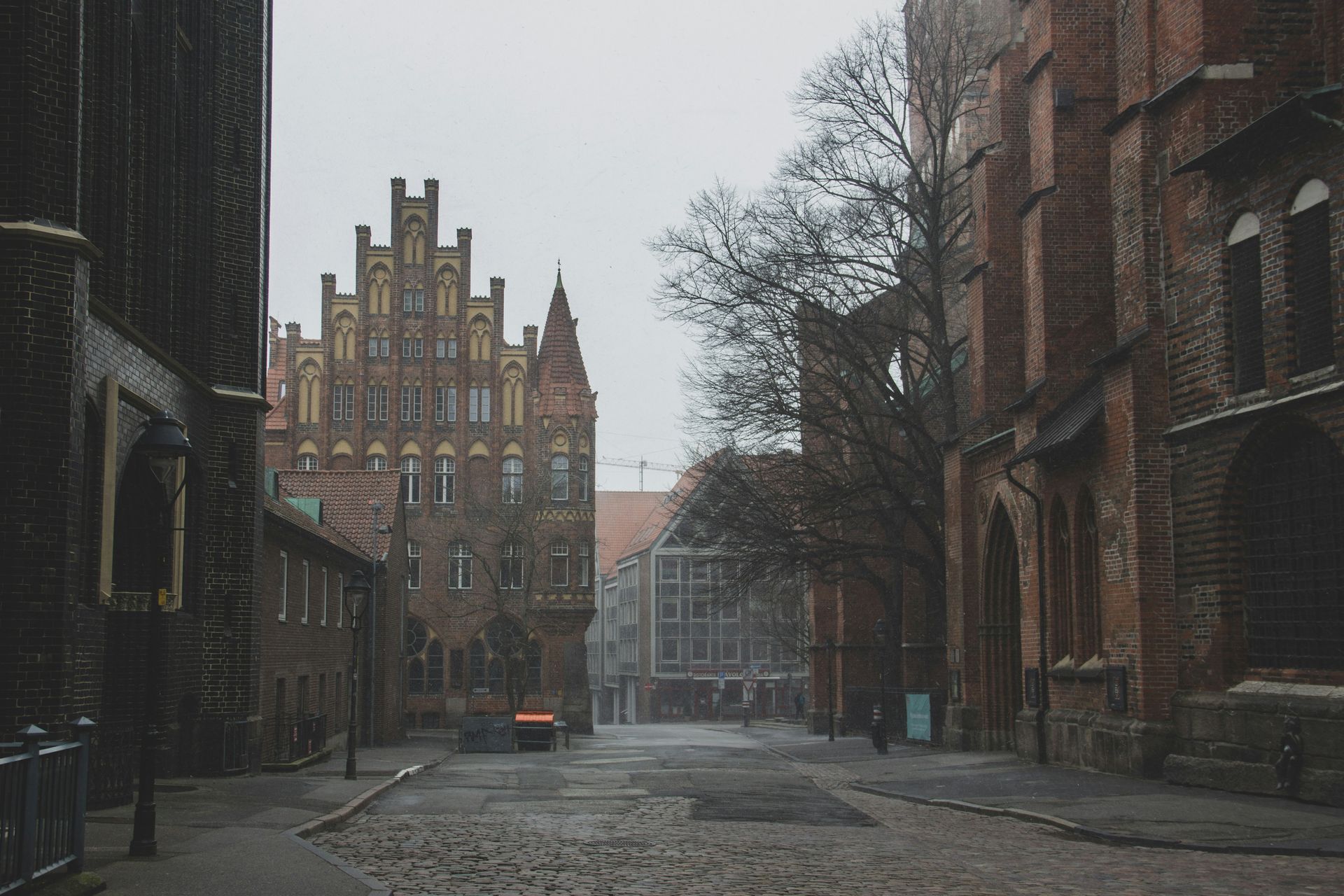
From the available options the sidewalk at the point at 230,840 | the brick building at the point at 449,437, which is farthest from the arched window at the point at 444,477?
the sidewalk at the point at 230,840

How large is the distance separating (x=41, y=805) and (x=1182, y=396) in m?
15.7

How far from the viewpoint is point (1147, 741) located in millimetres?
19594

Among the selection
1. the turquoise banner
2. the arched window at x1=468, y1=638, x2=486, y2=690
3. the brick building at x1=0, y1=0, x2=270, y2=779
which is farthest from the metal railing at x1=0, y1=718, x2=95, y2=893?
the arched window at x1=468, y1=638, x2=486, y2=690

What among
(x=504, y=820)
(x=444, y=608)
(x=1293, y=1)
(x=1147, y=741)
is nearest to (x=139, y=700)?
(x=504, y=820)

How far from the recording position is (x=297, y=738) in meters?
27.5

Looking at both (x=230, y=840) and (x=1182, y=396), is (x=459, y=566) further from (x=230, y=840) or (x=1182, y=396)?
(x=230, y=840)

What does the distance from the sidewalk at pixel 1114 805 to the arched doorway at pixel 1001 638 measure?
1.33m

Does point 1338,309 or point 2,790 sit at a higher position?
point 1338,309

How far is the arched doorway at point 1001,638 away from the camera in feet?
93.6

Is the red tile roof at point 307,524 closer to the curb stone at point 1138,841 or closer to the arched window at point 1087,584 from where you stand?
the curb stone at point 1138,841

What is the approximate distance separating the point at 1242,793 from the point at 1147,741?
2.44 metres

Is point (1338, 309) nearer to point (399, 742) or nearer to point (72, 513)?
point (72, 513)

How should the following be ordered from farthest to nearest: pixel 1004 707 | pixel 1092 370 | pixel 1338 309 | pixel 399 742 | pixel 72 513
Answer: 1. pixel 399 742
2. pixel 1004 707
3. pixel 1092 370
4. pixel 1338 309
5. pixel 72 513

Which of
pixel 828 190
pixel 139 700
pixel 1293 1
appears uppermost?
pixel 828 190
